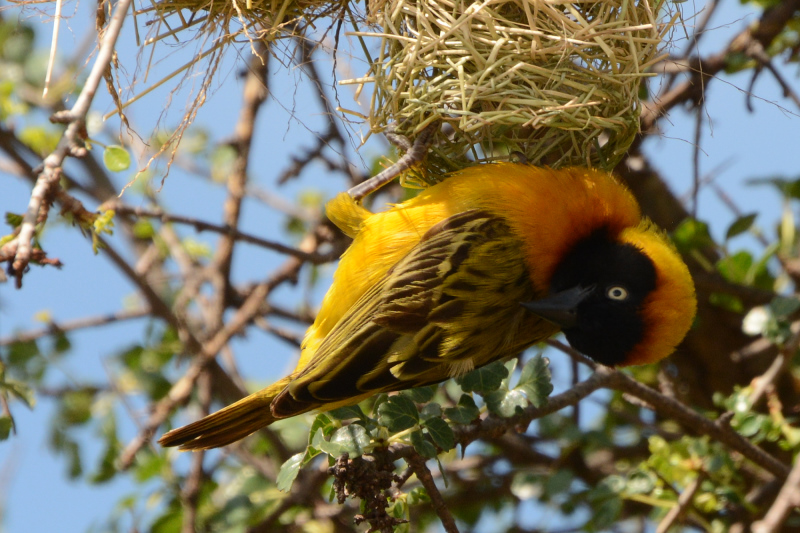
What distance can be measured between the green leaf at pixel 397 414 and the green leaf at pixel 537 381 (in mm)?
327

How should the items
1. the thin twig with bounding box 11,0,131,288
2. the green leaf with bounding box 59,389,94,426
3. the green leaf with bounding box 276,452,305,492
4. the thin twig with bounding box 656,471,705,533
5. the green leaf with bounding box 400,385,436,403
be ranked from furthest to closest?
the green leaf with bounding box 59,389,94,426 < the thin twig with bounding box 656,471,705,533 < the green leaf with bounding box 400,385,436,403 < the green leaf with bounding box 276,452,305,492 < the thin twig with bounding box 11,0,131,288

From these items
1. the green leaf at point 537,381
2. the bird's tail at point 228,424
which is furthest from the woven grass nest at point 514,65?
the bird's tail at point 228,424

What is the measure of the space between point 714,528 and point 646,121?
1.38 meters

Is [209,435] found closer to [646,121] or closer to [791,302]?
[646,121]

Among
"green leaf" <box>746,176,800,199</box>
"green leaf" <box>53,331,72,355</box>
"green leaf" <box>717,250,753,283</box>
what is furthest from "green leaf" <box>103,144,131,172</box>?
"green leaf" <box>746,176,800,199</box>

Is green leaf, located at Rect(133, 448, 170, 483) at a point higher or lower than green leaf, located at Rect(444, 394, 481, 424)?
higher

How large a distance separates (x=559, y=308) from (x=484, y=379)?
251 mm

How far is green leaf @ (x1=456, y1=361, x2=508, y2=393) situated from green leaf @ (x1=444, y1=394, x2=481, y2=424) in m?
0.05

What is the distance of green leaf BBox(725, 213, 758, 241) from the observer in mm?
3059

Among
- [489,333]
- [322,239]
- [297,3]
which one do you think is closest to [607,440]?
[489,333]

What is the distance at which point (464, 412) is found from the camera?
2021 mm

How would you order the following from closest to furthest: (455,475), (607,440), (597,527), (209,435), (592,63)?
(592,63) < (209,435) < (597,527) < (607,440) < (455,475)

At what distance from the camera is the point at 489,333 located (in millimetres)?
2227

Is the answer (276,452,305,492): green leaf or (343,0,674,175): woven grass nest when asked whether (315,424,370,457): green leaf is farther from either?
(343,0,674,175): woven grass nest
